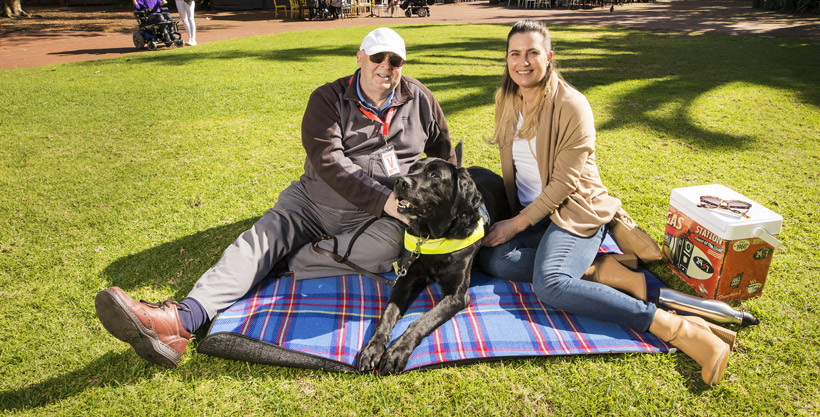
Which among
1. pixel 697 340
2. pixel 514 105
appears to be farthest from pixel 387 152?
pixel 697 340

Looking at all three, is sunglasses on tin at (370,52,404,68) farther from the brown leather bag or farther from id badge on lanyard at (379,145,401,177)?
the brown leather bag

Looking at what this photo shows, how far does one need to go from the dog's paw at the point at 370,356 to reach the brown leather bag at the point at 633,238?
6.33 feet

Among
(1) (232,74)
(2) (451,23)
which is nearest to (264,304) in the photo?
(1) (232,74)

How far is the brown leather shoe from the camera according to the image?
246 centimetres

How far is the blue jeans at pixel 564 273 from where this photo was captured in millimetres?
2799

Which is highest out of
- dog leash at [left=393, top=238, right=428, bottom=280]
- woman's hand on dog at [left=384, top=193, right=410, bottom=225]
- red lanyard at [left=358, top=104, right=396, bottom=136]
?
red lanyard at [left=358, top=104, right=396, bottom=136]

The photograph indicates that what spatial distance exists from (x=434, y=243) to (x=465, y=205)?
0.32m

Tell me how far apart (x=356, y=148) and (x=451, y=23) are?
64.1ft

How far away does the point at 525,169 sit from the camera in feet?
11.6

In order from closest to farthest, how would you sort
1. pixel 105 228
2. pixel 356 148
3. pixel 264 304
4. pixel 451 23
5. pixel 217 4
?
pixel 264 304, pixel 356 148, pixel 105 228, pixel 451 23, pixel 217 4

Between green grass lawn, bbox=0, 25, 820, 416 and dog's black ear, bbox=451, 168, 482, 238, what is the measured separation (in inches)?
35.0

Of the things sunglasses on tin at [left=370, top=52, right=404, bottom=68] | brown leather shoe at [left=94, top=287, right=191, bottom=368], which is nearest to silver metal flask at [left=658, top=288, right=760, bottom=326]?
sunglasses on tin at [left=370, top=52, right=404, bottom=68]

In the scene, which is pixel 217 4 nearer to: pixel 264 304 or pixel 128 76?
pixel 128 76

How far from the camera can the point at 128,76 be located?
10.3 meters
